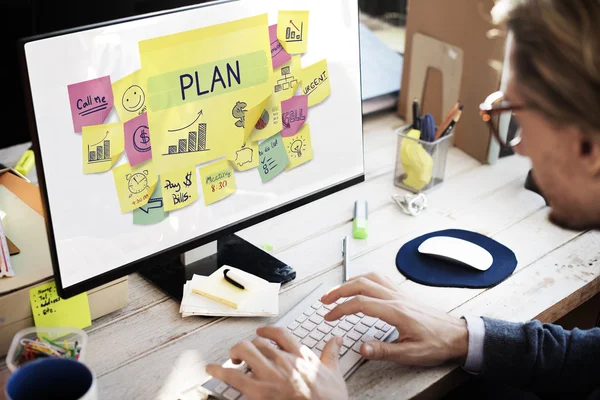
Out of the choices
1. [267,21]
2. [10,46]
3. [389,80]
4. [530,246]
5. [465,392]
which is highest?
[267,21]

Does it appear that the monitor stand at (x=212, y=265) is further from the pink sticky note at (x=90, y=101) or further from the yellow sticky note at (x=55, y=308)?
the pink sticky note at (x=90, y=101)

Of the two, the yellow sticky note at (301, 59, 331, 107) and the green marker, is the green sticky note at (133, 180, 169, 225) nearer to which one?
the yellow sticky note at (301, 59, 331, 107)

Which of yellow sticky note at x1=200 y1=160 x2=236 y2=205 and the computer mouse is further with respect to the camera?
the computer mouse

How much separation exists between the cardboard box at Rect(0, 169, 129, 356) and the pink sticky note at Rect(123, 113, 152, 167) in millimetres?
168

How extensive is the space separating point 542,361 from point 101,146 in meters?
0.71

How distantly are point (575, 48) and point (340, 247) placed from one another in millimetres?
639

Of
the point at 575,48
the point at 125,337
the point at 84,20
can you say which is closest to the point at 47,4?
the point at 84,20

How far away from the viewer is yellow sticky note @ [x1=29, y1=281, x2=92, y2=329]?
0.98 meters

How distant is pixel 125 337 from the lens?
40.5 inches

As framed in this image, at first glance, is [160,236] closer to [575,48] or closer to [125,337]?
[125,337]

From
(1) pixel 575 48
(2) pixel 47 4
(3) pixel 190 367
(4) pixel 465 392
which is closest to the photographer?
(1) pixel 575 48

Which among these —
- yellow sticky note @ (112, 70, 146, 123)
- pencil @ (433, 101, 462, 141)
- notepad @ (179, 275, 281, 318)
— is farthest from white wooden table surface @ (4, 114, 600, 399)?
yellow sticky note @ (112, 70, 146, 123)

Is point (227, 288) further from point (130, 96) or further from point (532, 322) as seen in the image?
point (532, 322)

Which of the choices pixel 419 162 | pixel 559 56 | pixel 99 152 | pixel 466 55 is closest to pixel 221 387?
pixel 99 152
